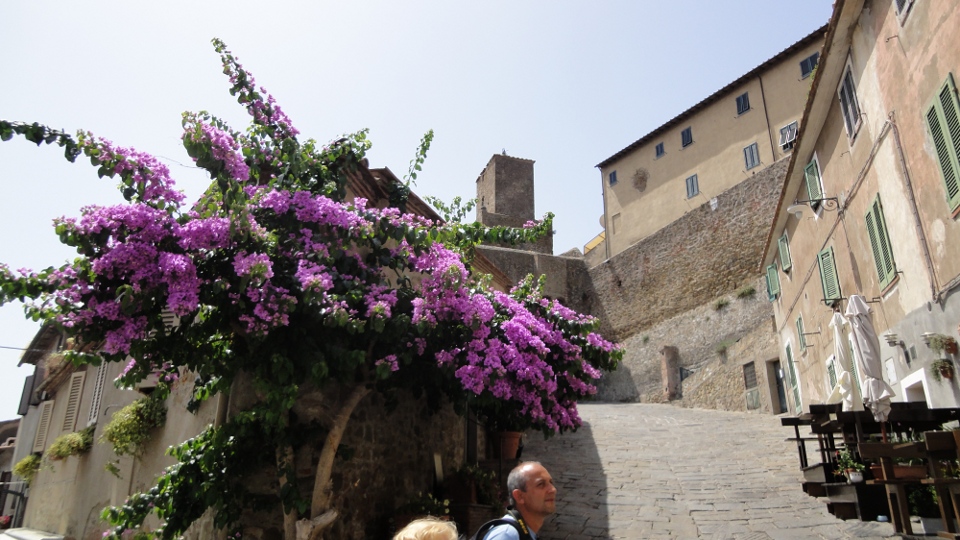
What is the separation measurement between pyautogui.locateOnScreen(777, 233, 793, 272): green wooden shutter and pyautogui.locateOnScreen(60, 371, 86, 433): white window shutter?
1623 centimetres

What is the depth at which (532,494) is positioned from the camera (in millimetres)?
3361

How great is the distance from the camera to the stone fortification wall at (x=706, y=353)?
23375mm

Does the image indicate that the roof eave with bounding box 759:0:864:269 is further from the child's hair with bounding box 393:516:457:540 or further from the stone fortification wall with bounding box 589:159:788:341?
the stone fortification wall with bounding box 589:159:788:341

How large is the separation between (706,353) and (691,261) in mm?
4970

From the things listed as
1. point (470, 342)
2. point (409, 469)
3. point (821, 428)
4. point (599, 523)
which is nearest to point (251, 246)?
point (470, 342)

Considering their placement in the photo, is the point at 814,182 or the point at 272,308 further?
the point at 814,182

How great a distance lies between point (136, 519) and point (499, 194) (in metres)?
43.5

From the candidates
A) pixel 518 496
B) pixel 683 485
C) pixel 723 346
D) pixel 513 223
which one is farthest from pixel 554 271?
pixel 518 496

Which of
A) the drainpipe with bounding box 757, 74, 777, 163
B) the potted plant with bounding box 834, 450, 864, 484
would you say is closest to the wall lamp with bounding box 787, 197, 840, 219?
the potted plant with bounding box 834, 450, 864, 484

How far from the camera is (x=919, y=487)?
7.78 m

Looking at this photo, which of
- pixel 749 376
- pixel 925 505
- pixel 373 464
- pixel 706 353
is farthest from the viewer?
pixel 706 353

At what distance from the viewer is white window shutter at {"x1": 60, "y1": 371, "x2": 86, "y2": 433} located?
12.5 meters

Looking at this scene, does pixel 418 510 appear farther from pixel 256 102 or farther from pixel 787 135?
pixel 787 135

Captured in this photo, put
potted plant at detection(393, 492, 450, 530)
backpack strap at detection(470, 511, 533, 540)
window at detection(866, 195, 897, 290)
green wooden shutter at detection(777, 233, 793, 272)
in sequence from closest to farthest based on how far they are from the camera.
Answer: backpack strap at detection(470, 511, 533, 540) < potted plant at detection(393, 492, 450, 530) < window at detection(866, 195, 897, 290) < green wooden shutter at detection(777, 233, 793, 272)
